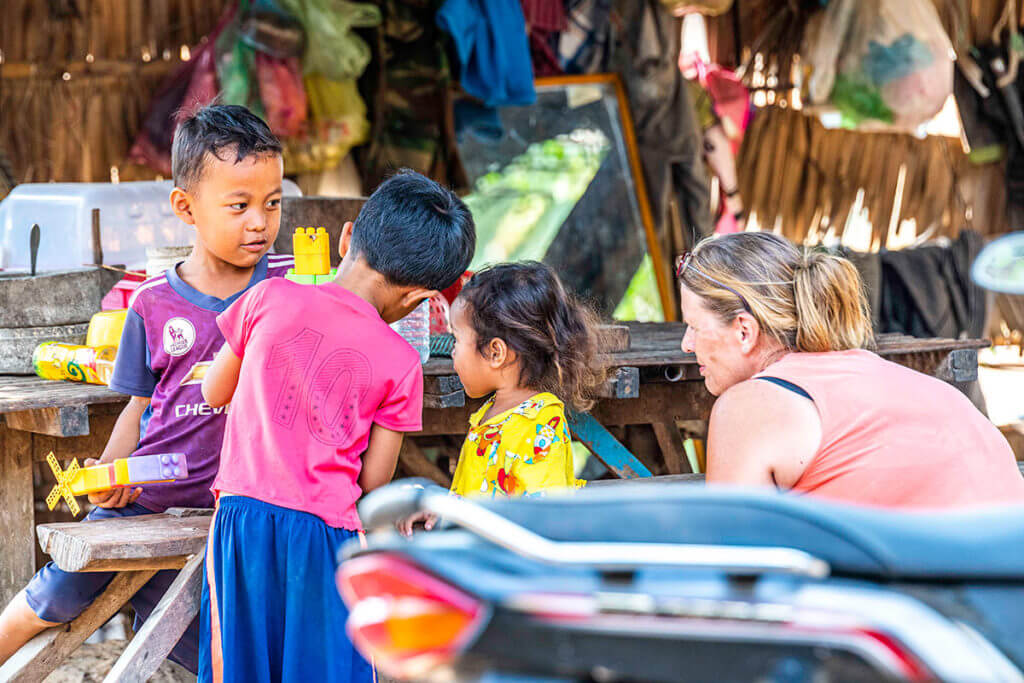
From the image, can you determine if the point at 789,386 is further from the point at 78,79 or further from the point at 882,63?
the point at 78,79

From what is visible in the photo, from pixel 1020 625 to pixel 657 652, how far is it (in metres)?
0.34

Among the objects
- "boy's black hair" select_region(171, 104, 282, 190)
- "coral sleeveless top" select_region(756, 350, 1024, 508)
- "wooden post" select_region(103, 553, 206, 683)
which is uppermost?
"boy's black hair" select_region(171, 104, 282, 190)

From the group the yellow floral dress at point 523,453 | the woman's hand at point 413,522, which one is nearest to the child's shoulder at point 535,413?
the yellow floral dress at point 523,453

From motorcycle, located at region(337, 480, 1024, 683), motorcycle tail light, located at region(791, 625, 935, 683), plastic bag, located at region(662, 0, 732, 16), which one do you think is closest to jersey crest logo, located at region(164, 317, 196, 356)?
motorcycle, located at region(337, 480, 1024, 683)

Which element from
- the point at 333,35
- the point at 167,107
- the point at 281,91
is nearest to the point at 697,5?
the point at 333,35

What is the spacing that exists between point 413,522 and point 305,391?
20.8 inches

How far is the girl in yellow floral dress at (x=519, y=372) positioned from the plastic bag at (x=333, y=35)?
2573mm

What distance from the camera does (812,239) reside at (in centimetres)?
657

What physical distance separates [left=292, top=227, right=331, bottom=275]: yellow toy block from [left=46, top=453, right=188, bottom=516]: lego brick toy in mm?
481

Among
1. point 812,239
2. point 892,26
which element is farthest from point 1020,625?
point 812,239

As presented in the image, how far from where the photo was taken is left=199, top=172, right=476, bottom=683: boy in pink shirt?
205 centimetres

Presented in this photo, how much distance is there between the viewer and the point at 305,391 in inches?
81.0

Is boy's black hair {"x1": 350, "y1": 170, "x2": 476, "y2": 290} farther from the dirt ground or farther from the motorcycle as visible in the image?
the dirt ground

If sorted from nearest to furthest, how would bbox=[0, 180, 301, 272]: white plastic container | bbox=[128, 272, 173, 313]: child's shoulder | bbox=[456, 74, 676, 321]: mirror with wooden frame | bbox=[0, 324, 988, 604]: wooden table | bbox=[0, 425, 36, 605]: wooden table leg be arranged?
bbox=[128, 272, 173, 313]: child's shoulder < bbox=[0, 324, 988, 604]: wooden table < bbox=[0, 425, 36, 605]: wooden table leg < bbox=[0, 180, 301, 272]: white plastic container < bbox=[456, 74, 676, 321]: mirror with wooden frame
